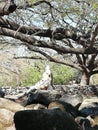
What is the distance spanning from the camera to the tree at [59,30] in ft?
34.6

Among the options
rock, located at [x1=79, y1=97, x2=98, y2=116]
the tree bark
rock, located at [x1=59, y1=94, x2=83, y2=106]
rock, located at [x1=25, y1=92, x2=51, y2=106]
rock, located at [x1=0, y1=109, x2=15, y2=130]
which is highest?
the tree bark

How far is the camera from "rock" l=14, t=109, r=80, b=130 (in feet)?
39.3

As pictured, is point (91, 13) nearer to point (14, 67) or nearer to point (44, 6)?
point (44, 6)

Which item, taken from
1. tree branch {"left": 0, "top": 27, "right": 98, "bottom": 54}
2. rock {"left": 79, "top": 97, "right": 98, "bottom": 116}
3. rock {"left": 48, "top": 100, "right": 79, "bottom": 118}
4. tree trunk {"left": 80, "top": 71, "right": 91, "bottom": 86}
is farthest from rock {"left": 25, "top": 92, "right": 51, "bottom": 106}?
tree branch {"left": 0, "top": 27, "right": 98, "bottom": 54}

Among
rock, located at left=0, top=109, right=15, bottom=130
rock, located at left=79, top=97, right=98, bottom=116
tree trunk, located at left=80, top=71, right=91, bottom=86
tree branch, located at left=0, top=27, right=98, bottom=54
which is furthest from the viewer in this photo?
tree trunk, located at left=80, top=71, right=91, bottom=86

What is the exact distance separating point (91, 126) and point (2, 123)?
5458 millimetres

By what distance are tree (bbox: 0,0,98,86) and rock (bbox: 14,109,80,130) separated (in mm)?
2002

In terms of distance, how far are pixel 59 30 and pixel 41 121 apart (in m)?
2.86

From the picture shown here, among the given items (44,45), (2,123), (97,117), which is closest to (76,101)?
(97,117)

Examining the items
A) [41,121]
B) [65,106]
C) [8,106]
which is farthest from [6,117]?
[65,106]

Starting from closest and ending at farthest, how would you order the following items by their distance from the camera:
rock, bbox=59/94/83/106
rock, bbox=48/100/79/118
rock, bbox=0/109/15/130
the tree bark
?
the tree bark, rock, bbox=0/109/15/130, rock, bbox=48/100/79/118, rock, bbox=59/94/83/106

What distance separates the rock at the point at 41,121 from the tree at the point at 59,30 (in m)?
2.00

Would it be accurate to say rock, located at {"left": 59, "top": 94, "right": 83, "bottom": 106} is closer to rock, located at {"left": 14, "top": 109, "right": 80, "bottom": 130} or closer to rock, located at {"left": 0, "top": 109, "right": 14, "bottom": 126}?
rock, located at {"left": 0, "top": 109, "right": 14, "bottom": 126}

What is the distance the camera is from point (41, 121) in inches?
472
